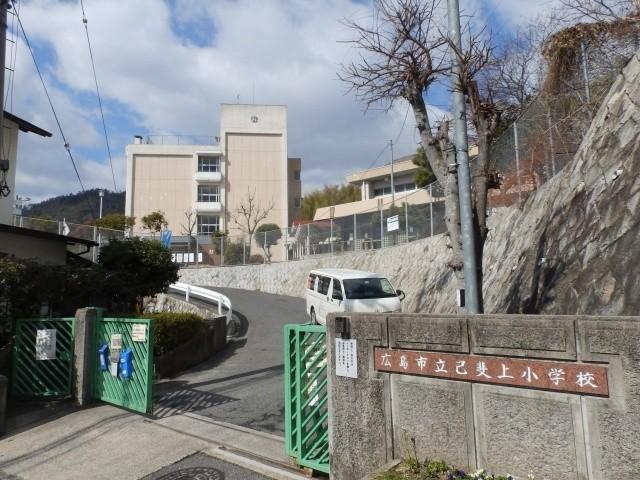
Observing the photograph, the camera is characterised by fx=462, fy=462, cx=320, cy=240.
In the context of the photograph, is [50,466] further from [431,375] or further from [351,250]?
[351,250]

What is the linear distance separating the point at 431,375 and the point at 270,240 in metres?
27.2

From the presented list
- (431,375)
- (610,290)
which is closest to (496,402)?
(431,375)

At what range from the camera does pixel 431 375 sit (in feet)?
13.0

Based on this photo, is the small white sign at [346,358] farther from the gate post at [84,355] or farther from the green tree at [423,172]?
the green tree at [423,172]

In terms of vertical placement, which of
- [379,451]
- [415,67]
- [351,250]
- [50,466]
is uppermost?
[415,67]

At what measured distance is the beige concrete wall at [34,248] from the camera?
11695 millimetres

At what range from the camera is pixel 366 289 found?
13367 millimetres

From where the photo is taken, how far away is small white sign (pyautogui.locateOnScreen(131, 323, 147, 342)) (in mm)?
6930

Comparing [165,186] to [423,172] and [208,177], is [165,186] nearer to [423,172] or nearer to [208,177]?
[208,177]

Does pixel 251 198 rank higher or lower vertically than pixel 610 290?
higher

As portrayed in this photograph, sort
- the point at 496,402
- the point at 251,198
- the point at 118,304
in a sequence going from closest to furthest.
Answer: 1. the point at 496,402
2. the point at 118,304
3. the point at 251,198

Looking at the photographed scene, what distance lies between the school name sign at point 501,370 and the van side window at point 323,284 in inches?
386

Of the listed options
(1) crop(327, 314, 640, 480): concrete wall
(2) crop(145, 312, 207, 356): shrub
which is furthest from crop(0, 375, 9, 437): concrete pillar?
(1) crop(327, 314, 640, 480): concrete wall

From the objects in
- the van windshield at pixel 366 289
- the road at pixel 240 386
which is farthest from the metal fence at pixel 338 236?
the road at pixel 240 386
